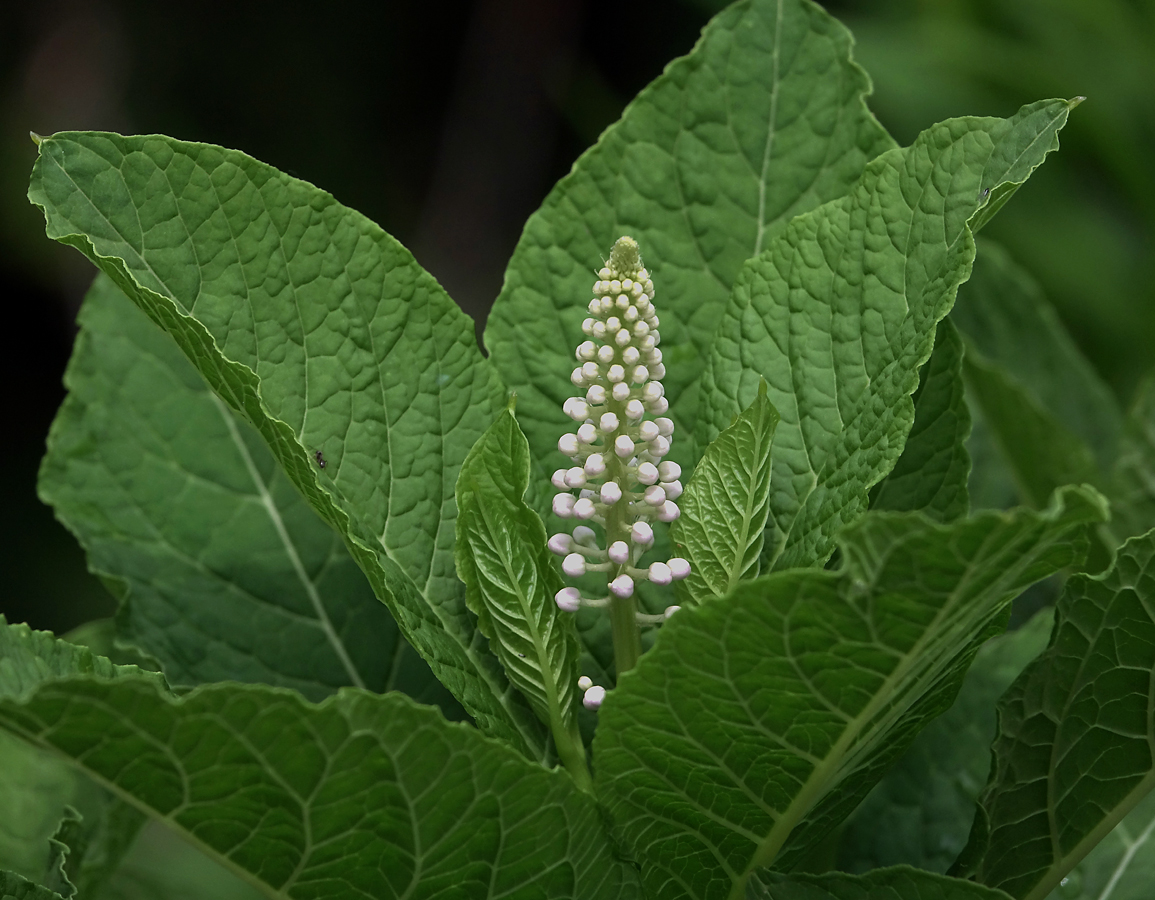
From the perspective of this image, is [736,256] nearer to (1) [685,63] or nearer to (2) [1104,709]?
(1) [685,63]

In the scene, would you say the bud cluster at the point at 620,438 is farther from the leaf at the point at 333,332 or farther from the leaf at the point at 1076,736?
the leaf at the point at 1076,736

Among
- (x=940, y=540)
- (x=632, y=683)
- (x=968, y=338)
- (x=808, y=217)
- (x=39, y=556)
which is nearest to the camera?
(x=940, y=540)

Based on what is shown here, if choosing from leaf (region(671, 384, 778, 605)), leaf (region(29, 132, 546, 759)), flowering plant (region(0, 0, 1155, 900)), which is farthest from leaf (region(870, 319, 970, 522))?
leaf (region(29, 132, 546, 759))

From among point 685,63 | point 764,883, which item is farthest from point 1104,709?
point 685,63

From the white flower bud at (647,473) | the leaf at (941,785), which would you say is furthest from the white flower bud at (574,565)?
the leaf at (941,785)

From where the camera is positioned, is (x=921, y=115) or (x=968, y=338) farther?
(x=921, y=115)

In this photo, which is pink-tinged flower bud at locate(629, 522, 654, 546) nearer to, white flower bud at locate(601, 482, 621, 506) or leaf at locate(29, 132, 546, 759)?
white flower bud at locate(601, 482, 621, 506)
